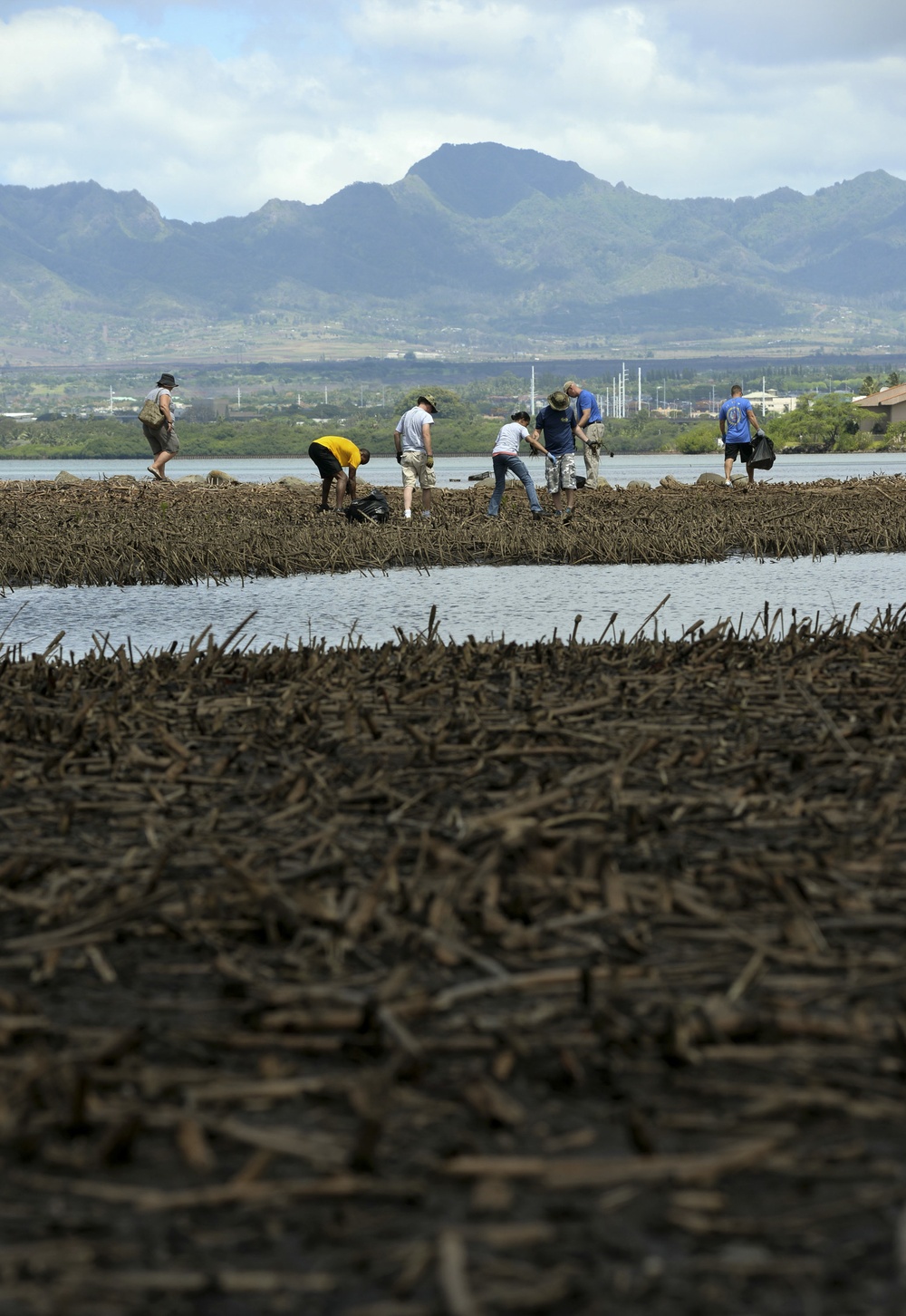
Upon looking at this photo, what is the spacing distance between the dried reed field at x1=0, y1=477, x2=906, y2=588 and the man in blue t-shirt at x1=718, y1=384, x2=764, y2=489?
169 centimetres

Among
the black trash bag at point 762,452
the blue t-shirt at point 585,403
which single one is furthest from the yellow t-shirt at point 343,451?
the black trash bag at point 762,452

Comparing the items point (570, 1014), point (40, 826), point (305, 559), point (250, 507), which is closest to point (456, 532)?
point (305, 559)

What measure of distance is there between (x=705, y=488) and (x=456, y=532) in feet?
47.5

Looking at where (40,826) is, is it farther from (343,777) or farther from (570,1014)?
(570,1014)

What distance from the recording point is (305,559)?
18.0 metres

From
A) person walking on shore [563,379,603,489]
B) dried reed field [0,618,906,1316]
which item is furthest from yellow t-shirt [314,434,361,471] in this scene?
dried reed field [0,618,906,1316]

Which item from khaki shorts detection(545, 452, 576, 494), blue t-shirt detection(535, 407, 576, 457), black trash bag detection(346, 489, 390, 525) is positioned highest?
blue t-shirt detection(535, 407, 576, 457)

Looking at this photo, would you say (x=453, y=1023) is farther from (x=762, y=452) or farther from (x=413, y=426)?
(x=762, y=452)

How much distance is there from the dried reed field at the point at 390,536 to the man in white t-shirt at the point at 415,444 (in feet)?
1.91

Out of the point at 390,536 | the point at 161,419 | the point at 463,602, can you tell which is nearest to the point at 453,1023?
the point at 463,602

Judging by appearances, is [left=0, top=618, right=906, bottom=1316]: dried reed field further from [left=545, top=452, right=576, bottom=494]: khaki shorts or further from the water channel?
[left=545, top=452, right=576, bottom=494]: khaki shorts

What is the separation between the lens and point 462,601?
15062 millimetres

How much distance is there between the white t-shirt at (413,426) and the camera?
21.7m

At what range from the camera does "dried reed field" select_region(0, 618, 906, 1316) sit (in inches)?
92.8
